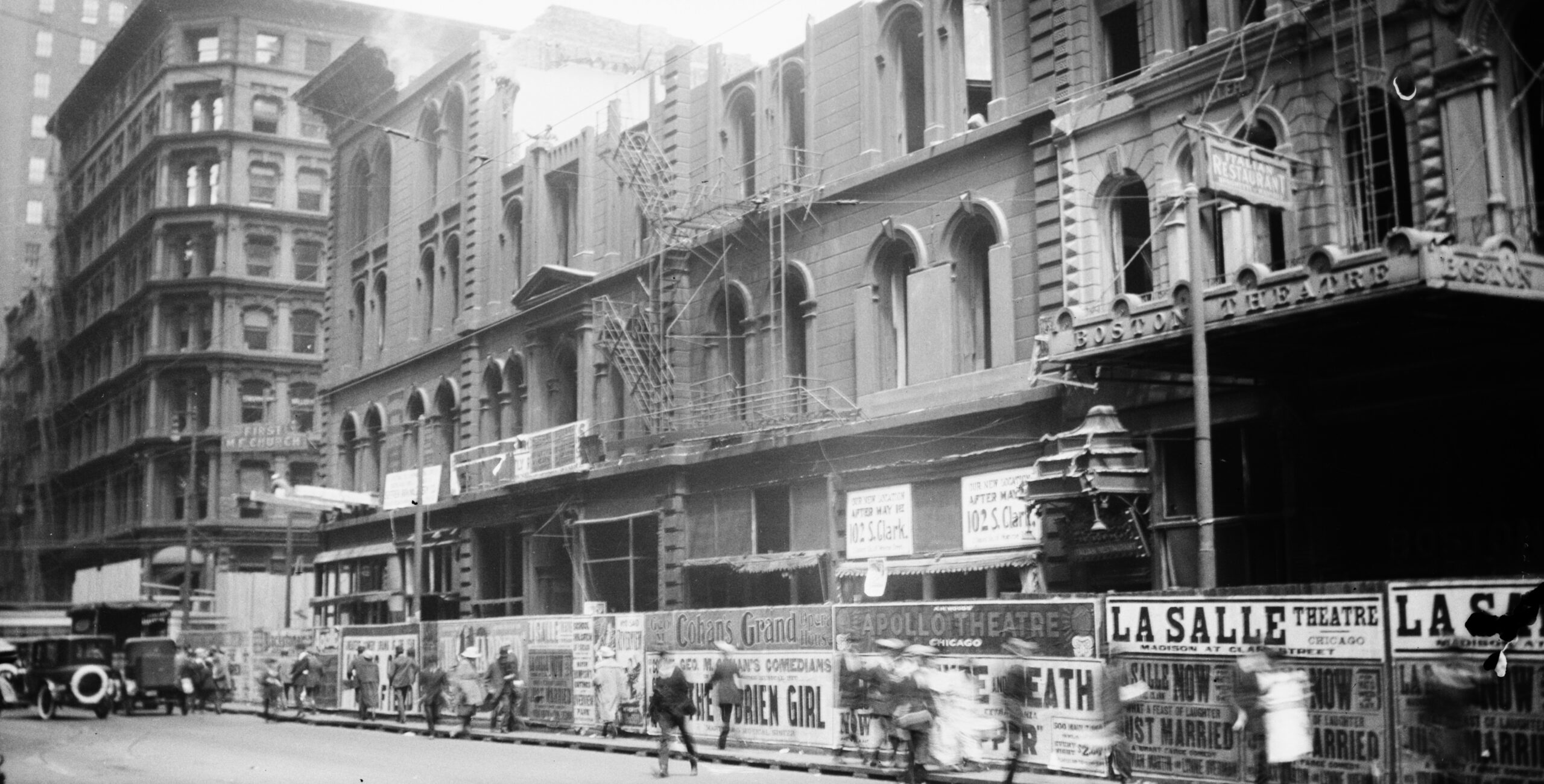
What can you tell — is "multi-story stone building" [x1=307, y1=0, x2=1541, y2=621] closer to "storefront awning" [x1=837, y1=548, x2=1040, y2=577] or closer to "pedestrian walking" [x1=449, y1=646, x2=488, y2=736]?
"storefront awning" [x1=837, y1=548, x2=1040, y2=577]

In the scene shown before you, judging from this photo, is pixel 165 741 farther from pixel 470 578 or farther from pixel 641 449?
pixel 470 578

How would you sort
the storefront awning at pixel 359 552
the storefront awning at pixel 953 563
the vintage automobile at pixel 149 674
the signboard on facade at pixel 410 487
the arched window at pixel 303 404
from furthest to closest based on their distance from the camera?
1. the arched window at pixel 303 404
2. the storefront awning at pixel 359 552
3. the signboard on facade at pixel 410 487
4. the vintage automobile at pixel 149 674
5. the storefront awning at pixel 953 563

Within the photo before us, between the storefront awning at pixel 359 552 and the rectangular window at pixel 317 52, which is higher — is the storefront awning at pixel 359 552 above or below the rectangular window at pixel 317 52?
below

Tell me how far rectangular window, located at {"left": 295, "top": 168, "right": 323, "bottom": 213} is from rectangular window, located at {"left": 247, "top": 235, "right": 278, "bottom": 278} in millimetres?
2608

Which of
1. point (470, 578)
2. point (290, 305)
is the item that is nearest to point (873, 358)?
point (470, 578)

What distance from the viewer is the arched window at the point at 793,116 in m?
31.9

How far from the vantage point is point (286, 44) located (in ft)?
259

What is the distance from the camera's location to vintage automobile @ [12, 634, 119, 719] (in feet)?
119

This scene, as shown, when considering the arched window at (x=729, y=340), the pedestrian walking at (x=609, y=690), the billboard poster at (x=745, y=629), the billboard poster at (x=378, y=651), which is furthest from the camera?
the billboard poster at (x=378, y=651)

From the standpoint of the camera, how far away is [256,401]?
7656cm

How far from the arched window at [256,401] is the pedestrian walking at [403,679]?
45604mm

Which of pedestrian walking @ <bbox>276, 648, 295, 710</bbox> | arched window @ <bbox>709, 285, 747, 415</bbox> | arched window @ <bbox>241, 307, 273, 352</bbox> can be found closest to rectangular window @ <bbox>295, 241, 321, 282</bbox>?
arched window @ <bbox>241, 307, 273, 352</bbox>

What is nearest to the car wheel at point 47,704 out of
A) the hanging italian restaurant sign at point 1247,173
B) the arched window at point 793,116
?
the arched window at point 793,116

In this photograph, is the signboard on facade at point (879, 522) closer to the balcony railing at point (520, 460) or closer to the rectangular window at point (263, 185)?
the balcony railing at point (520, 460)
